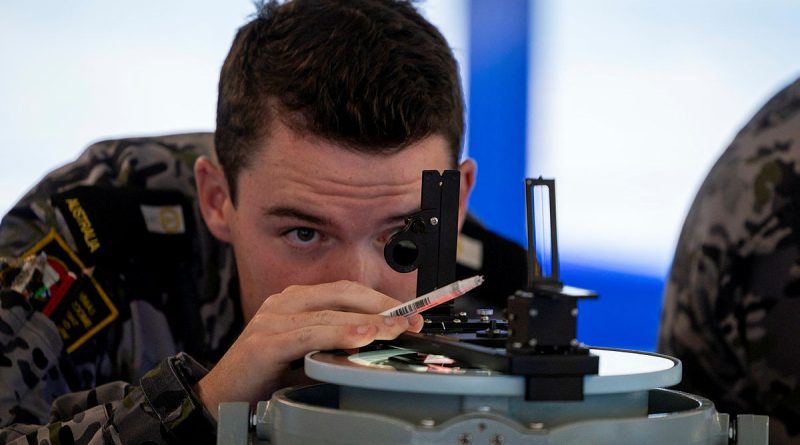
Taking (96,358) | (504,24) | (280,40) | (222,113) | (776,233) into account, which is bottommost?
(96,358)

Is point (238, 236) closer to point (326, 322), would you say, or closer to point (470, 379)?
point (326, 322)

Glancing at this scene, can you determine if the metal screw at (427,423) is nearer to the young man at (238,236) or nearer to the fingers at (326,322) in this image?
the fingers at (326,322)

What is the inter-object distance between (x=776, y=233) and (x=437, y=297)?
2.52 feet

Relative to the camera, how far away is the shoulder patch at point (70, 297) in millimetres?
1765

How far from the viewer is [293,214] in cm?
158

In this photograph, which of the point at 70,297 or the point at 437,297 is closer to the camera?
the point at 437,297

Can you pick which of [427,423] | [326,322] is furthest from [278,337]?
[427,423]

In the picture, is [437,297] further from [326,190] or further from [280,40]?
[280,40]

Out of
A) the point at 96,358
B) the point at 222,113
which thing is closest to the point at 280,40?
the point at 222,113

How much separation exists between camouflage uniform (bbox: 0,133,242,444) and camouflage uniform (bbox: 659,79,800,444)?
850 mm

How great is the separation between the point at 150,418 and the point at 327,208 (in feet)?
1.56

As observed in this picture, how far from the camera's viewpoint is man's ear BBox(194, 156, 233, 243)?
6.23 ft

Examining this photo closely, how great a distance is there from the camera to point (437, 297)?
3.38 ft

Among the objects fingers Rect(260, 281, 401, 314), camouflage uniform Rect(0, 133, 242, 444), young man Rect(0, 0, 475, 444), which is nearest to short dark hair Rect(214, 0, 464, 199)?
young man Rect(0, 0, 475, 444)
